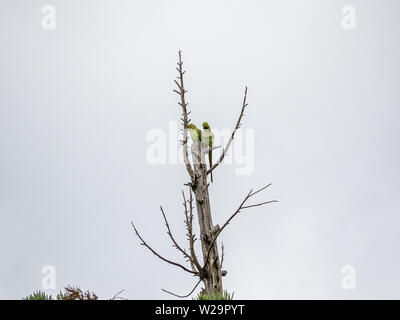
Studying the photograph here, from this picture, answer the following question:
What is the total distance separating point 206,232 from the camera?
607cm

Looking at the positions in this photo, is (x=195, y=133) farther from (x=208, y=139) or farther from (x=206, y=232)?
(x=206, y=232)

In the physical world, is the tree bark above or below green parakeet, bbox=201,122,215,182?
below

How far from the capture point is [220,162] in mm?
6824

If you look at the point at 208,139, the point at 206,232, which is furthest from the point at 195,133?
the point at 206,232

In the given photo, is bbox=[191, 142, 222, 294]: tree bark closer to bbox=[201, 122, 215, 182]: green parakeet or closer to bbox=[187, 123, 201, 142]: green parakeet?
bbox=[187, 123, 201, 142]: green parakeet

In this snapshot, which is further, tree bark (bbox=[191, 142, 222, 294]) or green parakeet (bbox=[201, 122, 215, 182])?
green parakeet (bbox=[201, 122, 215, 182])

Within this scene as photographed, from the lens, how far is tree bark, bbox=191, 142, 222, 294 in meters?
5.86

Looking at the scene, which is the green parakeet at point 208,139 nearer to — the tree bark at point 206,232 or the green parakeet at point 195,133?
the green parakeet at point 195,133

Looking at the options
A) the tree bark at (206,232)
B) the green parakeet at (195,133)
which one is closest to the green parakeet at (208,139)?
the green parakeet at (195,133)

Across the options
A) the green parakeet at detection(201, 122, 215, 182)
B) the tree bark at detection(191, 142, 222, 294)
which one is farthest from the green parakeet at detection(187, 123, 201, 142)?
the tree bark at detection(191, 142, 222, 294)

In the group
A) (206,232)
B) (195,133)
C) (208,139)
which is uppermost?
(195,133)
